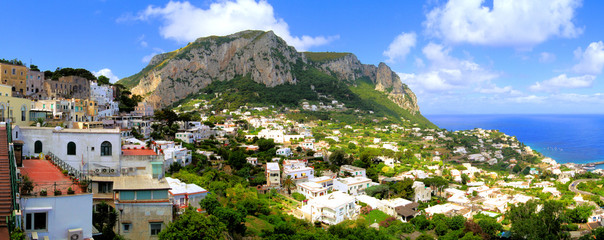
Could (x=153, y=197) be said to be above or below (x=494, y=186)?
above

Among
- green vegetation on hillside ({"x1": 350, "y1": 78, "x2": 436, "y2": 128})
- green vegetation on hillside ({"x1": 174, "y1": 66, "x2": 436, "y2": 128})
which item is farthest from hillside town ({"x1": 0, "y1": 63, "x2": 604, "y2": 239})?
green vegetation on hillside ({"x1": 350, "y1": 78, "x2": 436, "y2": 128})

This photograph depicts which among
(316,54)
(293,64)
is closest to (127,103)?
(293,64)

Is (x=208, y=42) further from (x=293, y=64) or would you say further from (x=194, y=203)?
(x=194, y=203)

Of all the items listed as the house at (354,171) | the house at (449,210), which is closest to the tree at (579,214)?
the house at (449,210)

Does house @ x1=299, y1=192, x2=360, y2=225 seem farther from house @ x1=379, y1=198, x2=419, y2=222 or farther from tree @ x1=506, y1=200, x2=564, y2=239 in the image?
tree @ x1=506, y1=200, x2=564, y2=239

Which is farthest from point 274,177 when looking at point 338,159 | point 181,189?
point 181,189

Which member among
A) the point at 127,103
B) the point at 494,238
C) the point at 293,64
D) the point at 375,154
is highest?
the point at 293,64
